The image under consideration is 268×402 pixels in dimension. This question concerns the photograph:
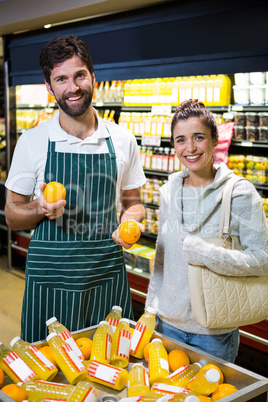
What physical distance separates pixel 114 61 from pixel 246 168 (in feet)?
5.27

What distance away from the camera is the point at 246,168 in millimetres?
4137

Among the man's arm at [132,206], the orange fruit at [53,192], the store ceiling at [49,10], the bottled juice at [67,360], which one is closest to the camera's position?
the bottled juice at [67,360]

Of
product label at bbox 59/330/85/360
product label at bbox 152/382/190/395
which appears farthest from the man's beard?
product label at bbox 152/382/190/395

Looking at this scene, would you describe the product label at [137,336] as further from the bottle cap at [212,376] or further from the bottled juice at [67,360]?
the bottle cap at [212,376]

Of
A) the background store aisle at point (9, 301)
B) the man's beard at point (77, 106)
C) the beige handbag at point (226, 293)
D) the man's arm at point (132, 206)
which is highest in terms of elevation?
the man's beard at point (77, 106)

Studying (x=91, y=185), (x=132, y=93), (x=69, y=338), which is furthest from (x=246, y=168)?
(x=69, y=338)

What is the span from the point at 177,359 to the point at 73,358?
373 millimetres

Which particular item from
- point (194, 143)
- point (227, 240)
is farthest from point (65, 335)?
point (194, 143)

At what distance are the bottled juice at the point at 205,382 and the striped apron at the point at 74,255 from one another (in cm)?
72

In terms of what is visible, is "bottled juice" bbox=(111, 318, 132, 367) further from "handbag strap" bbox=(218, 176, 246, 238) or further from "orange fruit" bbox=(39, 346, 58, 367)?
"handbag strap" bbox=(218, 176, 246, 238)

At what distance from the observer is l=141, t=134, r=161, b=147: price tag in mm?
4624

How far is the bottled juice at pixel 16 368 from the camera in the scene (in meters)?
1.44

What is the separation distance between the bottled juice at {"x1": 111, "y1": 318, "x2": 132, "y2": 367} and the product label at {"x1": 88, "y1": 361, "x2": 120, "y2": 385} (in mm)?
126

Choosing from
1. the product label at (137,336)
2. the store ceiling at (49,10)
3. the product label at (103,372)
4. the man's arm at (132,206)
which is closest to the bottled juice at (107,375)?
the product label at (103,372)
